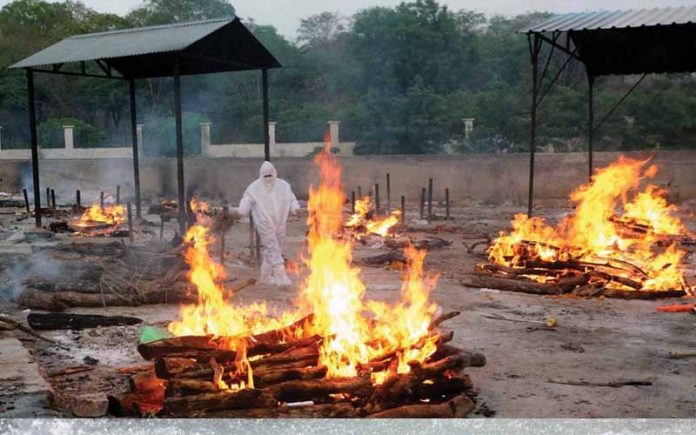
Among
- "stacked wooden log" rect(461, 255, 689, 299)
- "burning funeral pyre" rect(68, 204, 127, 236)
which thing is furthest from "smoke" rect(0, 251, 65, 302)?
"stacked wooden log" rect(461, 255, 689, 299)

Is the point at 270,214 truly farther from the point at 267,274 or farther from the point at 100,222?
the point at 100,222

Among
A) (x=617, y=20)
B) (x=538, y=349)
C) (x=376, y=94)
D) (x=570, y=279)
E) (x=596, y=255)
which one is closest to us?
(x=538, y=349)

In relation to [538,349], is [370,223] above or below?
above

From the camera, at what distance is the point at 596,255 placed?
11453 millimetres

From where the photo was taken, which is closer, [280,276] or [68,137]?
[280,276]

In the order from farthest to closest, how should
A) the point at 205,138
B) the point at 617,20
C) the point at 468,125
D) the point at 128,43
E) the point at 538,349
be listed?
the point at 205,138 < the point at 468,125 < the point at 128,43 < the point at 617,20 < the point at 538,349

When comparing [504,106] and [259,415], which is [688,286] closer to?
[259,415]

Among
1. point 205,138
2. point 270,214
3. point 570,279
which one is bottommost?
point 570,279

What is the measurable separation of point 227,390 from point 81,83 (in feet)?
126

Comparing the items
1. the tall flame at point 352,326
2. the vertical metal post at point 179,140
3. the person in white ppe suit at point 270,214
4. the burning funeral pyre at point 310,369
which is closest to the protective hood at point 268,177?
the person in white ppe suit at point 270,214

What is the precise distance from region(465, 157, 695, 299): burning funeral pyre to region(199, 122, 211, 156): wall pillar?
67.2ft

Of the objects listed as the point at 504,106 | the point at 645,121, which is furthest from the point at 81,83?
the point at 645,121

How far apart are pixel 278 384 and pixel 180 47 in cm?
841

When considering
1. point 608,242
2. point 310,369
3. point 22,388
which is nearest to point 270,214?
point 310,369
